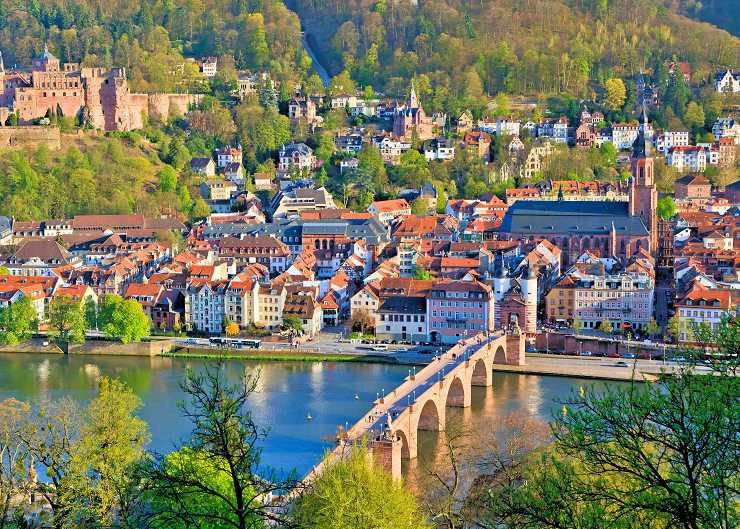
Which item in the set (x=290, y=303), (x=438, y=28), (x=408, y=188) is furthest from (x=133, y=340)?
(x=438, y=28)

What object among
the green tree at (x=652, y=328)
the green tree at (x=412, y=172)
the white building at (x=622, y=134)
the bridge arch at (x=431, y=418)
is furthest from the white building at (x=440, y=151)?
the bridge arch at (x=431, y=418)

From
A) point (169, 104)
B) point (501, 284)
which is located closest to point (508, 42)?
point (169, 104)

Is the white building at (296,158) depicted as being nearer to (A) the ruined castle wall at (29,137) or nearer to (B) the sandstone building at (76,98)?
(B) the sandstone building at (76,98)

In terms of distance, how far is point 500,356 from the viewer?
22.5 m

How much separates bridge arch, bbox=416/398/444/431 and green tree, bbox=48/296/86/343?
29.8 feet

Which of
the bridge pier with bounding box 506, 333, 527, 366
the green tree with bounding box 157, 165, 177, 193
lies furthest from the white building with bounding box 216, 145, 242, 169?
the bridge pier with bounding box 506, 333, 527, 366

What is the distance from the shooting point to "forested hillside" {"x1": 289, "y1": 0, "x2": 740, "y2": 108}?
166 ft

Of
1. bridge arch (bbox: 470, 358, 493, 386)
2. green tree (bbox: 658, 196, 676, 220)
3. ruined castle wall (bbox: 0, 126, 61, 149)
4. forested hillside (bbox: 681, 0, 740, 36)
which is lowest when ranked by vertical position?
bridge arch (bbox: 470, 358, 493, 386)

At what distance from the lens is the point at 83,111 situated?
4028cm

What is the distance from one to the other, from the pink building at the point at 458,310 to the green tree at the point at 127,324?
5.81 meters

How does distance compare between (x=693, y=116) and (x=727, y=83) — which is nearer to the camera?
(x=693, y=116)

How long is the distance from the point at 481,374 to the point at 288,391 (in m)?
3.61

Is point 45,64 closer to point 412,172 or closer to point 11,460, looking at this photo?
point 412,172

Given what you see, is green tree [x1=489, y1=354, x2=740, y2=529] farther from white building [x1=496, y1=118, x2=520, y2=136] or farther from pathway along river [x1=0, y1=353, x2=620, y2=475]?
white building [x1=496, y1=118, x2=520, y2=136]
